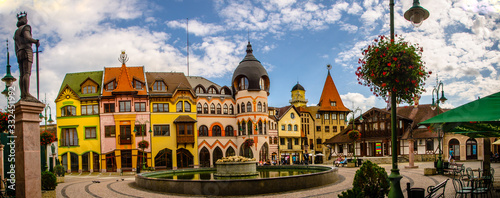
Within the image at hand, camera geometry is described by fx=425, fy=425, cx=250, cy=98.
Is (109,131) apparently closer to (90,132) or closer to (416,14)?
(90,132)

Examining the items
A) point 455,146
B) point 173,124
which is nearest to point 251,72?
point 173,124

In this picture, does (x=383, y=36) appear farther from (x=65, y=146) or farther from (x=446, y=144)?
(x=65, y=146)

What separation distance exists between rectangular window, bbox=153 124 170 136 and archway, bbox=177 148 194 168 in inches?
106

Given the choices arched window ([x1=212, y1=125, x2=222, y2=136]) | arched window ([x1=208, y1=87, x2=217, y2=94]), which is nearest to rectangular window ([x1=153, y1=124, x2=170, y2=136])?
arched window ([x1=212, y1=125, x2=222, y2=136])

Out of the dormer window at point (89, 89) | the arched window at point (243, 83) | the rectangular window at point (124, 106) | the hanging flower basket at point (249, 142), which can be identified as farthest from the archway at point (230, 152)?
the dormer window at point (89, 89)

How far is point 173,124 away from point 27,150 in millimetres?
38983

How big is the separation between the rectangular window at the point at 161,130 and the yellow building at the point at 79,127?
21.3ft

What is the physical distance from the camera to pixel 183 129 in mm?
51562

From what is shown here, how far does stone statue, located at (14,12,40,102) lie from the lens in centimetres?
1295

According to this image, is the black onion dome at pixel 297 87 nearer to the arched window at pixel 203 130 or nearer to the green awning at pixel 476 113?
the arched window at pixel 203 130

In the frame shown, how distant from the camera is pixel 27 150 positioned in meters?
12.5

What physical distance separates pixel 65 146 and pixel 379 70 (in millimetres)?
44997

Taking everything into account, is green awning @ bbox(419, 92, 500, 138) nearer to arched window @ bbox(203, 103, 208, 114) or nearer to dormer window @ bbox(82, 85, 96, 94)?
arched window @ bbox(203, 103, 208, 114)

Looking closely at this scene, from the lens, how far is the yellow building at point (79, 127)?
49281 mm
